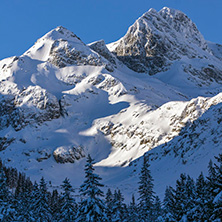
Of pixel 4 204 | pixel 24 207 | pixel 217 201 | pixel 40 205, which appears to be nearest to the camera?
pixel 217 201

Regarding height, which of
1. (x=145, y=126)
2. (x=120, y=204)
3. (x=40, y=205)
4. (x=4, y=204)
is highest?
(x=145, y=126)

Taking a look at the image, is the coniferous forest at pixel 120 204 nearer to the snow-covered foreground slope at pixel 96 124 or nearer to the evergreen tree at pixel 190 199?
the evergreen tree at pixel 190 199

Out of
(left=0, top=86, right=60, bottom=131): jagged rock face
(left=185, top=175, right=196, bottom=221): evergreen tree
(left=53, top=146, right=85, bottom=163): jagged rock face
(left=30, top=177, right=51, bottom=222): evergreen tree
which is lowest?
(left=185, top=175, right=196, bottom=221): evergreen tree

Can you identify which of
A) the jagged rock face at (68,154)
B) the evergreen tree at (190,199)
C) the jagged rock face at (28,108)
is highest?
the jagged rock face at (28,108)

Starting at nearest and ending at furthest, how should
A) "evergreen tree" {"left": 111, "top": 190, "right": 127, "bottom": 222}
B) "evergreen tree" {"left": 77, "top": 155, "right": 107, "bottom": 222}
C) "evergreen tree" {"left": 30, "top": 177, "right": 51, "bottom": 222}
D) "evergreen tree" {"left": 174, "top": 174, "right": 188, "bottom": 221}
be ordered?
"evergreen tree" {"left": 77, "top": 155, "right": 107, "bottom": 222} < "evergreen tree" {"left": 174, "top": 174, "right": 188, "bottom": 221} < "evergreen tree" {"left": 111, "top": 190, "right": 127, "bottom": 222} < "evergreen tree" {"left": 30, "top": 177, "right": 51, "bottom": 222}

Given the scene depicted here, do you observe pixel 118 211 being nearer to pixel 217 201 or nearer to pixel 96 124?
pixel 217 201

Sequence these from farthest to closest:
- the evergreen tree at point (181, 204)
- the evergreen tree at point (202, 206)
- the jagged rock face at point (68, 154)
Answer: the jagged rock face at point (68, 154), the evergreen tree at point (181, 204), the evergreen tree at point (202, 206)

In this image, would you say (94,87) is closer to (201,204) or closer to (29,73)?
(29,73)

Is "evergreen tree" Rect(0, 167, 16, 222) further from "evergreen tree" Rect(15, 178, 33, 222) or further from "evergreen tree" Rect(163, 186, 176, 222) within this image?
"evergreen tree" Rect(163, 186, 176, 222)

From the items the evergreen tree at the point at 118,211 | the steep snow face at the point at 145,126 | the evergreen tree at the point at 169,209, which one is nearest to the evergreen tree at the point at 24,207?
the evergreen tree at the point at 118,211

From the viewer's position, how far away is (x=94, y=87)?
573 ft

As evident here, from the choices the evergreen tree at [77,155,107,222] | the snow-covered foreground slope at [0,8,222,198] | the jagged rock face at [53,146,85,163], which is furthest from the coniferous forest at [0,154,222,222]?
the jagged rock face at [53,146,85,163]

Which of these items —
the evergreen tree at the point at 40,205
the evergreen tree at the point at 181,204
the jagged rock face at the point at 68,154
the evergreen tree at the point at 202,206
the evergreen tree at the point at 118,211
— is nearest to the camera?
the evergreen tree at the point at 202,206

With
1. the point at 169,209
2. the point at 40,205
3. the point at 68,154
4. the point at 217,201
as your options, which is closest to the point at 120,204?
the point at 169,209
